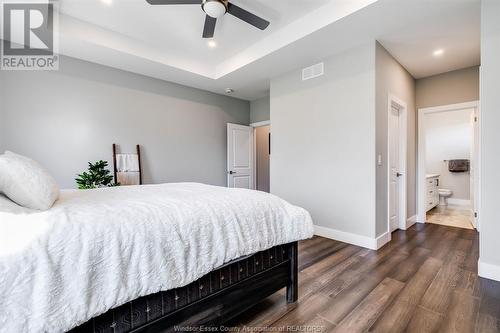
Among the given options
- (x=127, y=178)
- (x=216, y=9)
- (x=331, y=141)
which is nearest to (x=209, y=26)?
(x=216, y=9)

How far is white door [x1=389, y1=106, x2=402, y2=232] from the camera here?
11.4ft

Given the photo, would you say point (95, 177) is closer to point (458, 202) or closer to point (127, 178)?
point (127, 178)

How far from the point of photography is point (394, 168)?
3625 millimetres

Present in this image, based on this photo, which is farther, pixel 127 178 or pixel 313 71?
pixel 127 178

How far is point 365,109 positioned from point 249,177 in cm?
312

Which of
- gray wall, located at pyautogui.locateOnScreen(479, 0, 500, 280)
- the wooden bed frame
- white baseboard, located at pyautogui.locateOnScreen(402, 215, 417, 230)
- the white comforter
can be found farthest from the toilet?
the white comforter

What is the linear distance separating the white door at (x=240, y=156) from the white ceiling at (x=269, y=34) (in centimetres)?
149

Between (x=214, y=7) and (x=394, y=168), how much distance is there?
3361mm

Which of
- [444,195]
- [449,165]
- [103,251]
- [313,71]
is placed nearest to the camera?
[103,251]

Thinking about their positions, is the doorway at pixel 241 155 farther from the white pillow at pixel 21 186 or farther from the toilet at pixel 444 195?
the toilet at pixel 444 195

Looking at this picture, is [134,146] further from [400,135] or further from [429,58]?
[429,58]

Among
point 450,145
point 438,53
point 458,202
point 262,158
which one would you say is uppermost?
point 438,53

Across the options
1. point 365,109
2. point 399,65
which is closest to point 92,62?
point 365,109

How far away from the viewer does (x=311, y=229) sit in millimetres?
1743
